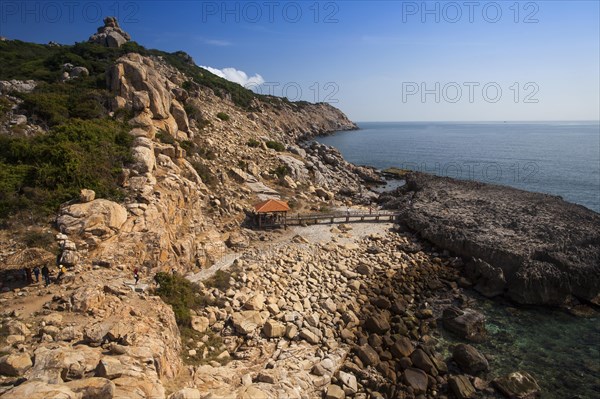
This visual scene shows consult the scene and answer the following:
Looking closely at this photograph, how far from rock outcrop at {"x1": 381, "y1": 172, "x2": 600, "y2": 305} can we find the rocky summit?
0.13 metres

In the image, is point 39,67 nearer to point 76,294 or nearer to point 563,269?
point 76,294

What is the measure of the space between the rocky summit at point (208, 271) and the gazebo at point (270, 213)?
919 mm

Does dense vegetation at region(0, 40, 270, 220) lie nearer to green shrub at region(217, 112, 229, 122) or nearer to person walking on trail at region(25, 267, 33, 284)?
person walking on trail at region(25, 267, 33, 284)

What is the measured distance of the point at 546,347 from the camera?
15922 mm

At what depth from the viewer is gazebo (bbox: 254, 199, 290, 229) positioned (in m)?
24.2

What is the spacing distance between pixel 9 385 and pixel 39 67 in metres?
38.7

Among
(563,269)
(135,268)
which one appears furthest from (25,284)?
(563,269)

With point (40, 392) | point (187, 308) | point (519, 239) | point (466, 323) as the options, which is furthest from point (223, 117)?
point (40, 392)

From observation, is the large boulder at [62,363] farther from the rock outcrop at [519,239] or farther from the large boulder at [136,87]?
the large boulder at [136,87]

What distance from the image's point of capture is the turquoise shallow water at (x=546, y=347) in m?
13.9

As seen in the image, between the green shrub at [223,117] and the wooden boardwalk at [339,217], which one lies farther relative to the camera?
the green shrub at [223,117]

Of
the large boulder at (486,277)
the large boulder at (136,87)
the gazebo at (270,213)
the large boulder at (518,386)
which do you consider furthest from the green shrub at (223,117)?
the large boulder at (518,386)

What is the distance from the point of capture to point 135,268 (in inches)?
563

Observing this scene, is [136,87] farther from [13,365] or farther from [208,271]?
[13,365]
